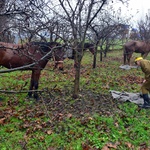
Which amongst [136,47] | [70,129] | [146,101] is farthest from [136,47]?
[70,129]

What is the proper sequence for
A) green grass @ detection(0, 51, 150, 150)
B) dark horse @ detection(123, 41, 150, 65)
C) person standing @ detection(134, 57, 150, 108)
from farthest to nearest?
dark horse @ detection(123, 41, 150, 65) → person standing @ detection(134, 57, 150, 108) → green grass @ detection(0, 51, 150, 150)

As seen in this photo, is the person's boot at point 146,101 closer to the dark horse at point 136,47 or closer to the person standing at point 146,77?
the person standing at point 146,77

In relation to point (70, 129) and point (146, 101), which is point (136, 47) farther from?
point (70, 129)

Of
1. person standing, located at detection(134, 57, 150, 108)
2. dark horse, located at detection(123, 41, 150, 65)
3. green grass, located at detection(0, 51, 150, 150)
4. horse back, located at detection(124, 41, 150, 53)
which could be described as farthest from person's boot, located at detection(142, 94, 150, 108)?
horse back, located at detection(124, 41, 150, 53)

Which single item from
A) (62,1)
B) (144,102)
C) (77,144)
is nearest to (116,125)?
(77,144)

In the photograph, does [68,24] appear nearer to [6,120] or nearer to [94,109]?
[94,109]

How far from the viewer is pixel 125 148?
160 inches

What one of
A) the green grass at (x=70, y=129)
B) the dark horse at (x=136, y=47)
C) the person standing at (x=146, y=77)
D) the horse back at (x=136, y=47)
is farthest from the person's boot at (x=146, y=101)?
the horse back at (x=136, y=47)

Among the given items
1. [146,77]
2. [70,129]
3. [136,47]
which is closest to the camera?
[70,129]

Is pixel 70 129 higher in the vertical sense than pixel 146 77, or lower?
lower

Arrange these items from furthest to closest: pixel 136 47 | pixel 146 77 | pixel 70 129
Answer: pixel 136 47, pixel 146 77, pixel 70 129

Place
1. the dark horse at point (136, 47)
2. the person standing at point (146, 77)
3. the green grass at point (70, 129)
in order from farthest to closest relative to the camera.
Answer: the dark horse at point (136, 47)
the person standing at point (146, 77)
the green grass at point (70, 129)

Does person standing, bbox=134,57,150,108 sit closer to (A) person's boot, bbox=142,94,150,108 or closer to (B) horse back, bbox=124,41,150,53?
(A) person's boot, bbox=142,94,150,108

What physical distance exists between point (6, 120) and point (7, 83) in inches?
159
